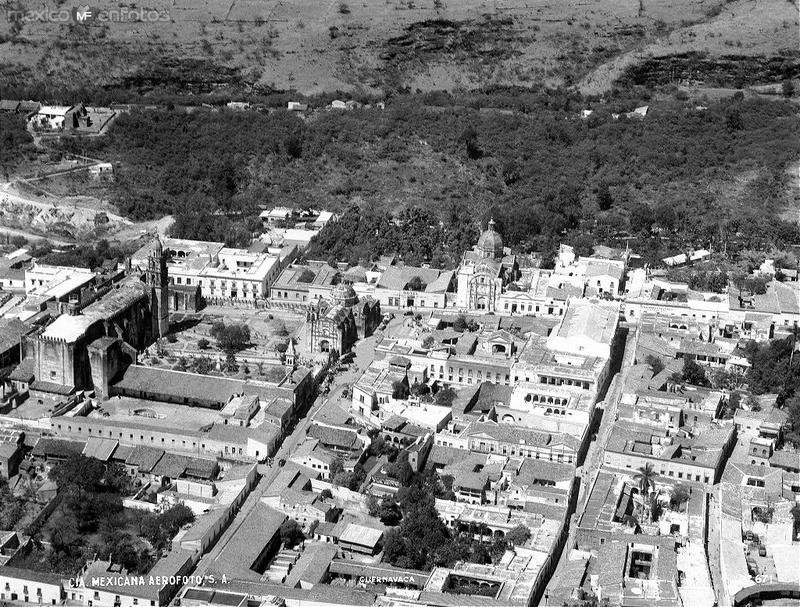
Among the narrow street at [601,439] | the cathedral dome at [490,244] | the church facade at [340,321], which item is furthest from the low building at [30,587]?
the cathedral dome at [490,244]

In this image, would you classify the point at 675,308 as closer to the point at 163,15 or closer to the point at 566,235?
the point at 566,235

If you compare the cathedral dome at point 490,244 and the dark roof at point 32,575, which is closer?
the dark roof at point 32,575

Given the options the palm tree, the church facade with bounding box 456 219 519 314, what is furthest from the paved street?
the palm tree

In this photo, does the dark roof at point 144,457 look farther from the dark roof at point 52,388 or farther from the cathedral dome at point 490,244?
the cathedral dome at point 490,244

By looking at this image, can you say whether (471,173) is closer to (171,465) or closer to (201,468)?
(201,468)

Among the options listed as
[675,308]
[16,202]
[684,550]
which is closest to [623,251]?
[675,308]

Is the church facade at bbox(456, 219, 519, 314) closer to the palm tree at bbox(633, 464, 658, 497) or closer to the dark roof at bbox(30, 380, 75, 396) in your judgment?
the palm tree at bbox(633, 464, 658, 497)

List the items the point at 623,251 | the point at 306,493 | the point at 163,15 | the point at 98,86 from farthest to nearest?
the point at 163,15 → the point at 98,86 → the point at 623,251 → the point at 306,493
